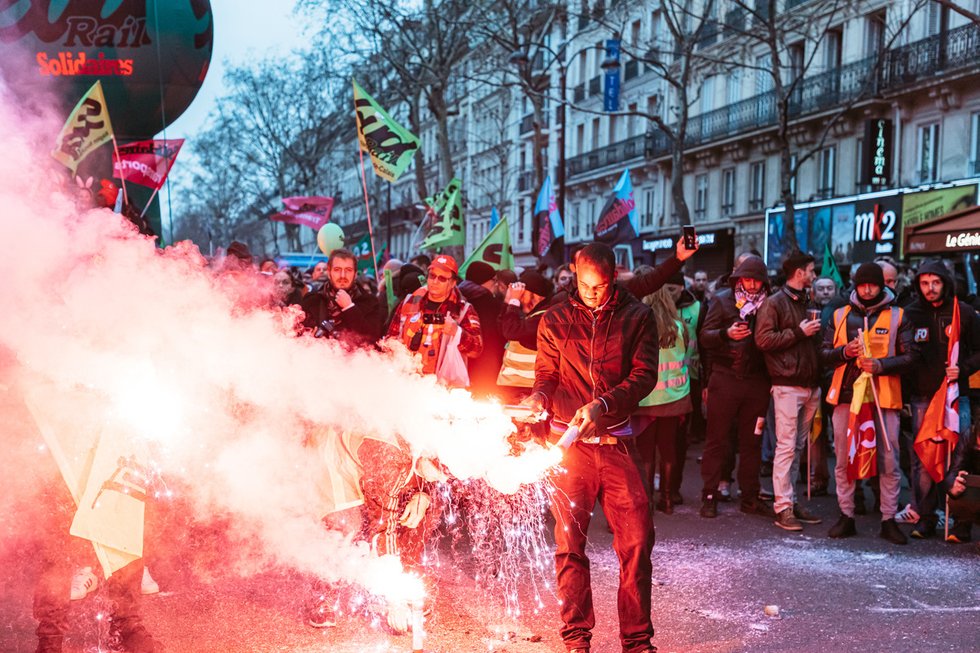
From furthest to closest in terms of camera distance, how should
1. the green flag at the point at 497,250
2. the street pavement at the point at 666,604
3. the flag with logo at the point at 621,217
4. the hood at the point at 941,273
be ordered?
the flag with logo at the point at 621,217, the green flag at the point at 497,250, the hood at the point at 941,273, the street pavement at the point at 666,604

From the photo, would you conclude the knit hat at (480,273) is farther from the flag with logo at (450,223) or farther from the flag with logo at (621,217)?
the flag with logo at (450,223)

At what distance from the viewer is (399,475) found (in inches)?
202

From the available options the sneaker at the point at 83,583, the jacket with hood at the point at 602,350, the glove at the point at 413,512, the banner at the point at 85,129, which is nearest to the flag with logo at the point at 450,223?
the banner at the point at 85,129

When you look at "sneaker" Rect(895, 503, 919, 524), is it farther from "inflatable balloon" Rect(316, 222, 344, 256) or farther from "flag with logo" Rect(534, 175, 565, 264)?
"inflatable balloon" Rect(316, 222, 344, 256)

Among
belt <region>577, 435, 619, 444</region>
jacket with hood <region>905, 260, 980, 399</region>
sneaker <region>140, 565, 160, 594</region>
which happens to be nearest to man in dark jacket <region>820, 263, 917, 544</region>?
jacket with hood <region>905, 260, 980, 399</region>

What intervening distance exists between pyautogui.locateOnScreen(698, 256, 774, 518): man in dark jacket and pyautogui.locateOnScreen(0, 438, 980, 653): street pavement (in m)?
1.02

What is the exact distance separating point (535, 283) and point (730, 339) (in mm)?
1870

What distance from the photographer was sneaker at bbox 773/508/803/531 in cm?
775

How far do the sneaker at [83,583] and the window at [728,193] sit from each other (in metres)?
31.6

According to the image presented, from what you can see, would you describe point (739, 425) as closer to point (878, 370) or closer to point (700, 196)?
point (878, 370)

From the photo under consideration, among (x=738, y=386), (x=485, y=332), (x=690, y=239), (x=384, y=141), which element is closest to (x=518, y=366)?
(x=485, y=332)

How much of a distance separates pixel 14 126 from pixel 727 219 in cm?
3138

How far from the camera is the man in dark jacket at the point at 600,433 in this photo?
4.70 metres

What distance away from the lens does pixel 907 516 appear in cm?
796
